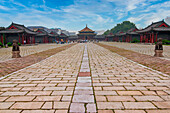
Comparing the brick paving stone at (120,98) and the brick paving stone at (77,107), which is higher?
the brick paving stone at (120,98)

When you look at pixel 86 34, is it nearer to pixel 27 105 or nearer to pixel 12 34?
pixel 12 34

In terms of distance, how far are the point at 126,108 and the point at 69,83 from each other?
1.90 m

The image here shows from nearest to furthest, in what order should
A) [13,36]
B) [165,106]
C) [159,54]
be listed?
[165,106] → [159,54] → [13,36]

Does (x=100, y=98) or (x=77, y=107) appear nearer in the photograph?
(x=77, y=107)

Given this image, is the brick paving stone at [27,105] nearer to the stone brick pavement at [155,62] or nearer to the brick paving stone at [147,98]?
the brick paving stone at [147,98]

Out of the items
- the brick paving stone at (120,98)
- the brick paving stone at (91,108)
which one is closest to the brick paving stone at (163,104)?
the brick paving stone at (120,98)

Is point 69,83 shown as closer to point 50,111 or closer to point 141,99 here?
point 50,111

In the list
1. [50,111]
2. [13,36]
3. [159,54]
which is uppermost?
[13,36]

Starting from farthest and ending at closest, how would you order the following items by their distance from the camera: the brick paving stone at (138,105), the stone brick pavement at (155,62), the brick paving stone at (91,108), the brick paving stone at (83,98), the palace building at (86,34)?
the palace building at (86,34), the stone brick pavement at (155,62), the brick paving stone at (83,98), the brick paving stone at (138,105), the brick paving stone at (91,108)

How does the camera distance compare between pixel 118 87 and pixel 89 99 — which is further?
pixel 118 87

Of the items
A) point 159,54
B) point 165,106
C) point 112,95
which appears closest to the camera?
point 165,106

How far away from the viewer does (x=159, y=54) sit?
955 centimetres

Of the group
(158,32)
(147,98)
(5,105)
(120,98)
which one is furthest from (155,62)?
(158,32)

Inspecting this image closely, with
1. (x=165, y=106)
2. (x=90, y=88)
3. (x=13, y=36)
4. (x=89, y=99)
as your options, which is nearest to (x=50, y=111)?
(x=89, y=99)
